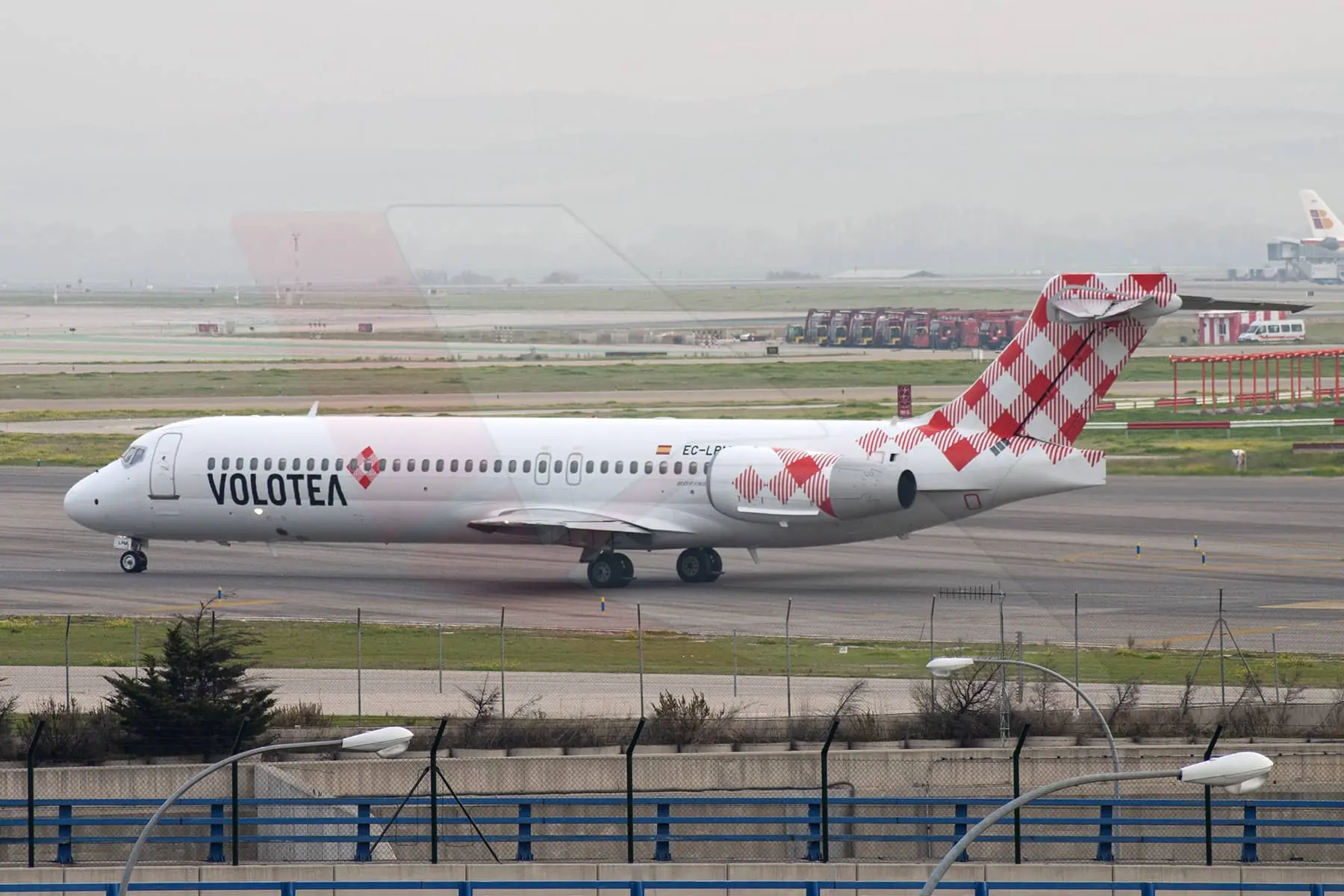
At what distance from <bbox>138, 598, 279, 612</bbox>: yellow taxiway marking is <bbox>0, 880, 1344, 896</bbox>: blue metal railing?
70.1ft

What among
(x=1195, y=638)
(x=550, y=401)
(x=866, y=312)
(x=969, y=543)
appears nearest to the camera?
(x=1195, y=638)

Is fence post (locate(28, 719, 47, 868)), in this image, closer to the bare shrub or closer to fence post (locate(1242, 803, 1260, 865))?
the bare shrub

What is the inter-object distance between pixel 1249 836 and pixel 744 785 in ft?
23.6

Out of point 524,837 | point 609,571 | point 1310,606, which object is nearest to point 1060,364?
point 1310,606

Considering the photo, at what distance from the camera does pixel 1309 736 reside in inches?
1234

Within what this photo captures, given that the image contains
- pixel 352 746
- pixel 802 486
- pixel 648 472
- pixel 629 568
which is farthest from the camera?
pixel 648 472

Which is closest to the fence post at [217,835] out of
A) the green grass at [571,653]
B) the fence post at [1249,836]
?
the green grass at [571,653]

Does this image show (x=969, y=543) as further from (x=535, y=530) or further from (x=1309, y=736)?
(x=1309, y=736)

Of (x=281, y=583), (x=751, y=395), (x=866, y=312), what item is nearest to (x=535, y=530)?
(x=281, y=583)

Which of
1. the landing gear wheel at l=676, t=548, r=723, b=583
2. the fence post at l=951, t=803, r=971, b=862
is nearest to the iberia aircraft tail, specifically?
the landing gear wheel at l=676, t=548, r=723, b=583

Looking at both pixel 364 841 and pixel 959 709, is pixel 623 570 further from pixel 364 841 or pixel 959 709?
pixel 364 841

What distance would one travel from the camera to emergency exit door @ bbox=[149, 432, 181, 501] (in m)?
49.7

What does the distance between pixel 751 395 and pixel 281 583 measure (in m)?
54.9

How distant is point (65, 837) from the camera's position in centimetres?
2664
